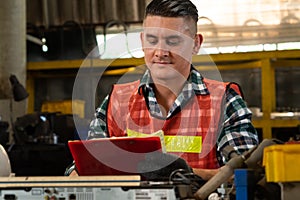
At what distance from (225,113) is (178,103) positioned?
0.36 feet

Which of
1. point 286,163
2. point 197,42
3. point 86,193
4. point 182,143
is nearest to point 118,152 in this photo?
point 86,193

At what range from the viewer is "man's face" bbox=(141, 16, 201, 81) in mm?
1379

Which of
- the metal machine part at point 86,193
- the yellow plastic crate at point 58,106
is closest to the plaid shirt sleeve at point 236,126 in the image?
the metal machine part at point 86,193

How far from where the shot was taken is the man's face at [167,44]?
138 centimetres

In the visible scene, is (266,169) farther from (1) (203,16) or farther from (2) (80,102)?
(1) (203,16)

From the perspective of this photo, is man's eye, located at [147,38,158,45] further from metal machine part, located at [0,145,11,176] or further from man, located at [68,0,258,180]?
metal machine part, located at [0,145,11,176]

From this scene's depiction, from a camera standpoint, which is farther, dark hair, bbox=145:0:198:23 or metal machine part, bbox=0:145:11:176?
dark hair, bbox=145:0:198:23

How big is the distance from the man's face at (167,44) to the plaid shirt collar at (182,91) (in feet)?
0.16

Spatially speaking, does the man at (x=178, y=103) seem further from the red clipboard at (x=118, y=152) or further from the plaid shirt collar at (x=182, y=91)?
the red clipboard at (x=118, y=152)

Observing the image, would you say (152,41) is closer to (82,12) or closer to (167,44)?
(167,44)

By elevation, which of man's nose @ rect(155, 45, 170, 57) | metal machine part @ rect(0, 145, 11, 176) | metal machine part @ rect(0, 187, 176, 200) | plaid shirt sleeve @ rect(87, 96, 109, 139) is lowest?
plaid shirt sleeve @ rect(87, 96, 109, 139)

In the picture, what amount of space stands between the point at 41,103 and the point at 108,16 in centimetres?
77

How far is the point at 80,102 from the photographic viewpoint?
134 inches

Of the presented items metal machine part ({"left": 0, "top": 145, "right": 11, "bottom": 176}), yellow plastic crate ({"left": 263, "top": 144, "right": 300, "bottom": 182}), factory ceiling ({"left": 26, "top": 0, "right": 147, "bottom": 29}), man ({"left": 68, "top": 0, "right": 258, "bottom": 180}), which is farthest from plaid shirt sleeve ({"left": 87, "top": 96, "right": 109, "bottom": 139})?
factory ceiling ({"left": 26, "top": 0, "right": 147, "bottom": 29})
